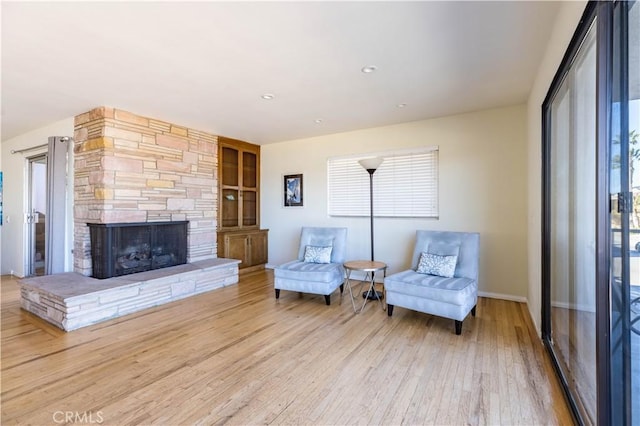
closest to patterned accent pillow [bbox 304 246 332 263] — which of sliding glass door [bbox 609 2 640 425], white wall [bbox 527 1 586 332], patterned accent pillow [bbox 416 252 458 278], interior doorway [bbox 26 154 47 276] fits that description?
patterned accent pillow [bbox 416 252 458 278]

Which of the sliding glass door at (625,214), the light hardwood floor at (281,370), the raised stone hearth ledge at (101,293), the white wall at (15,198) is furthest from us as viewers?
the white wall at (15,198)

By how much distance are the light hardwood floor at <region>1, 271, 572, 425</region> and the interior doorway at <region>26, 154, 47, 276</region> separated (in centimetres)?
241

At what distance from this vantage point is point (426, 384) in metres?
2.08

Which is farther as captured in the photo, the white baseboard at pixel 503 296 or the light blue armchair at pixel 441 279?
the white baseboard at pixel 503 296

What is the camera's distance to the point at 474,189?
4082 mm

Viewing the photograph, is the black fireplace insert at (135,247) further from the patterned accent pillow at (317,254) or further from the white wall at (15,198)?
the white wall at (15,198)

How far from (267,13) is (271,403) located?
8.06 feet

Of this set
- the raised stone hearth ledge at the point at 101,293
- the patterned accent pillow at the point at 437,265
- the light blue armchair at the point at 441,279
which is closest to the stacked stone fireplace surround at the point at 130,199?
the raised stone hearth ledge at the point at 101,293

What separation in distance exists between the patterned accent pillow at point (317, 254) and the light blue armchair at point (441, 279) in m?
1.11

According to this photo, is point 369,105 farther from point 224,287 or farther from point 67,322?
point 67,322

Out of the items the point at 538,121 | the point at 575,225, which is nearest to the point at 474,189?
the point at 538,121

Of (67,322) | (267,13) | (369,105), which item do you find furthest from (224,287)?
(267,13)

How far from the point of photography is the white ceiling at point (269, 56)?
1.98m

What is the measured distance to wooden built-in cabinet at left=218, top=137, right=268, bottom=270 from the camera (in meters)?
5.37
